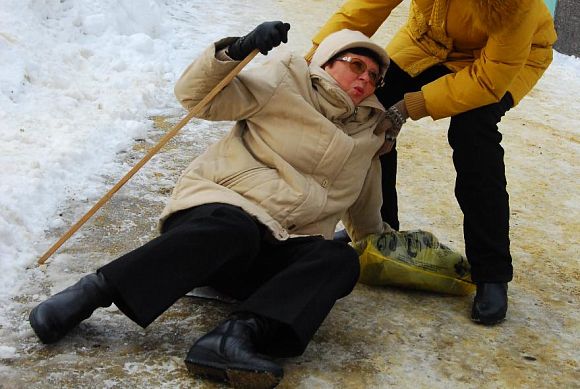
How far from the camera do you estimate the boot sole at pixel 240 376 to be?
266cm

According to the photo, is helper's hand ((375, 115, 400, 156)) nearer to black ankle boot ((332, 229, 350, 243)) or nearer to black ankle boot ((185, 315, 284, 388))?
black ankle boot ((332, 229, 350, 243))

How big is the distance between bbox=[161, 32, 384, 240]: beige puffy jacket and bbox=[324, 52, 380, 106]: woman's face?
4 centimetres

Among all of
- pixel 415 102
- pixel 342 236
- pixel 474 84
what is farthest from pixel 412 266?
pixel 474 84

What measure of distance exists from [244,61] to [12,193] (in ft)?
4.66

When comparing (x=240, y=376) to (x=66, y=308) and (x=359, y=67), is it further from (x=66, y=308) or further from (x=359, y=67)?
(x=359, y=67)

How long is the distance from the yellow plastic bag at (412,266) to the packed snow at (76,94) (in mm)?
1374

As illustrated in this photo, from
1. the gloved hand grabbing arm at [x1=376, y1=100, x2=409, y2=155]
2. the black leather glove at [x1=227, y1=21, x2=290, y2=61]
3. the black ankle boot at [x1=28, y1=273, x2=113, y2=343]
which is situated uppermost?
the black leather glove at [x1=227, y1=21, x2=290, y2=61]

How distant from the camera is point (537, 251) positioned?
4422 mm

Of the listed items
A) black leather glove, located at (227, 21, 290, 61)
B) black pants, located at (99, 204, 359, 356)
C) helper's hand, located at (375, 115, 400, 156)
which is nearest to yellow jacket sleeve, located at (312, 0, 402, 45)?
helper's hand, located at (375, 115, 400, 156)

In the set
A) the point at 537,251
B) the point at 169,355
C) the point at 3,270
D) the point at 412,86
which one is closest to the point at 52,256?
the point at 3,270

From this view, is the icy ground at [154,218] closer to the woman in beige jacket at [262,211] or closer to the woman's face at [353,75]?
the woman in beige jacket at [262,211]

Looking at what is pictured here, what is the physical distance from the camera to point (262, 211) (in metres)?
3.13

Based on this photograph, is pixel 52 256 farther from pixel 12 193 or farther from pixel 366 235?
pixel 366 235

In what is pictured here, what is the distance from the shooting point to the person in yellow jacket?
338 centimetres
